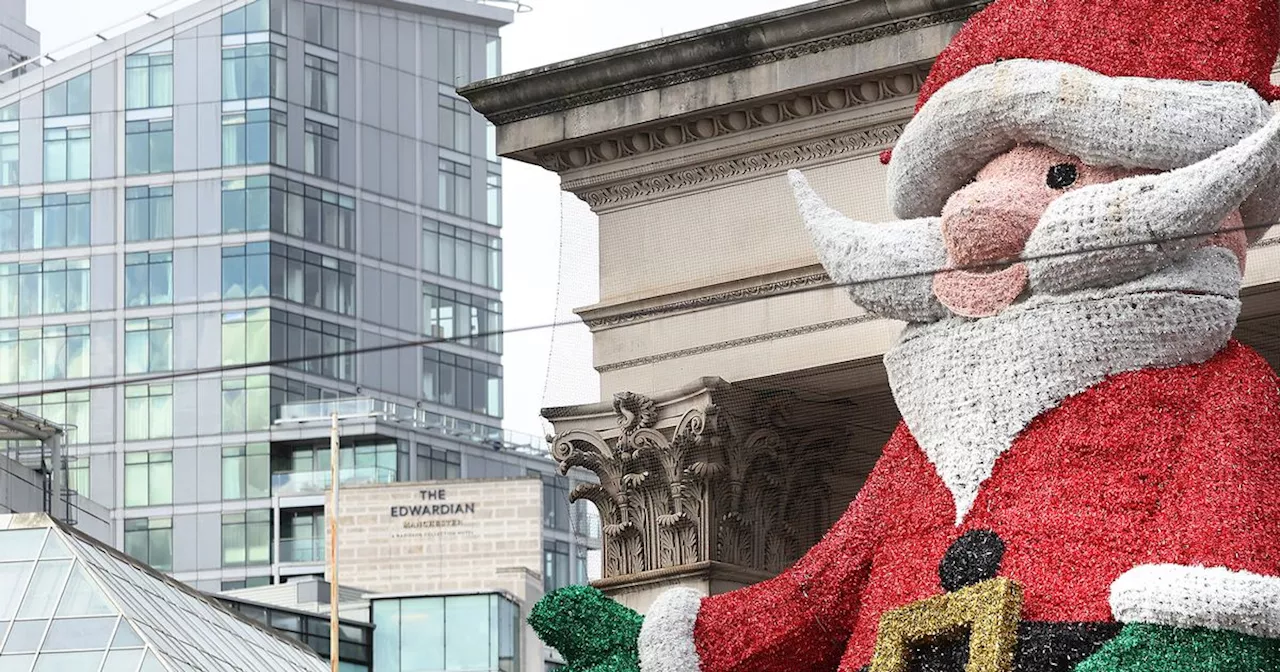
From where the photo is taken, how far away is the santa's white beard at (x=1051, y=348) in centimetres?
1168

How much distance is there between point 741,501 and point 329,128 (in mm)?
62111

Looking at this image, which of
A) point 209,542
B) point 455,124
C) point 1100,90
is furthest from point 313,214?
point 1100,90

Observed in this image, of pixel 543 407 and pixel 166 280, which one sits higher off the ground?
pixel 166 280

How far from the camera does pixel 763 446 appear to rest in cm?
1616

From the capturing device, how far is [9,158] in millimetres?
78125

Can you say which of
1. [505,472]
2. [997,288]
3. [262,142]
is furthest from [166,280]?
[997,288]

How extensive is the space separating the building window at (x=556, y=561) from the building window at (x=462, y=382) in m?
5.02

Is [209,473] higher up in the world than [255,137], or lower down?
lower down

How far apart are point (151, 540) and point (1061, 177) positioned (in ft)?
211

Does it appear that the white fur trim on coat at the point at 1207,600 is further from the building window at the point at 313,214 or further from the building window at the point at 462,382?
the building window at the point at 462,382

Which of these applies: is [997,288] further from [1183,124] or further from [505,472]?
[505,472]

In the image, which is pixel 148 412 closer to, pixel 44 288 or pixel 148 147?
pixel 44 288

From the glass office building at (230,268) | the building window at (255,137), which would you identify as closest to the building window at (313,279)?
the glass office building at (230,268)

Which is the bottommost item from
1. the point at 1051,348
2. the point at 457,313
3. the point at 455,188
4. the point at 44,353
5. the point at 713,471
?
the point at 713,471
